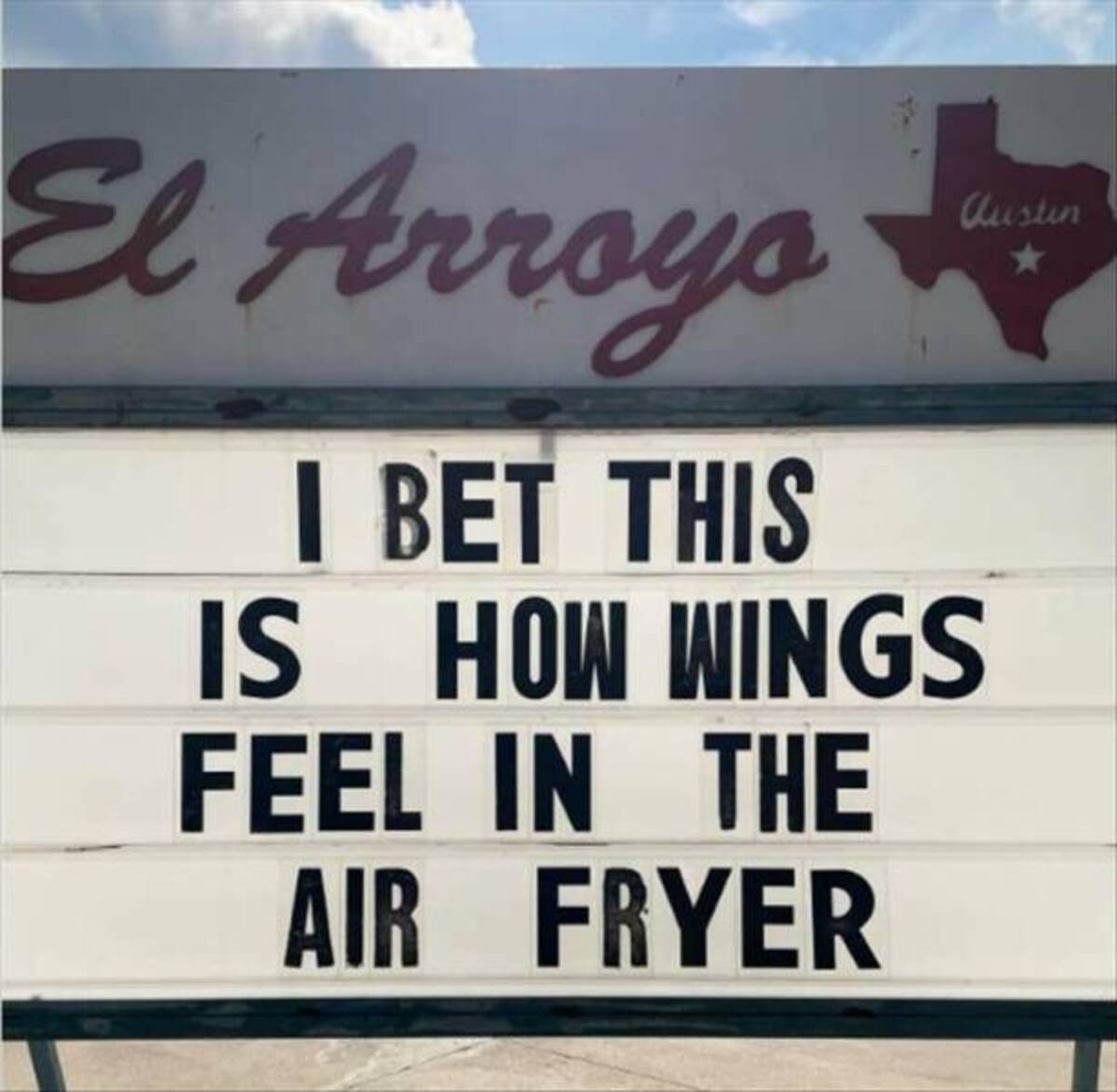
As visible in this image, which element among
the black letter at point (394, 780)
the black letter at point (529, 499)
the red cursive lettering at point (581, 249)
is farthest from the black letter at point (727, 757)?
the red cursive lettering at point (581, 249)

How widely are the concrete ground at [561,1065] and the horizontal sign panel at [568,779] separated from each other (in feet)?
6.39

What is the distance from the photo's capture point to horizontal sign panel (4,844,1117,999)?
9.31 feet

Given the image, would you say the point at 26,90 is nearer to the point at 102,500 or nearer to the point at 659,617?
the point at 102,500

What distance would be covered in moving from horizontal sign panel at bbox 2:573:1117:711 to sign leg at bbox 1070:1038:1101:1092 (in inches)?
39.6

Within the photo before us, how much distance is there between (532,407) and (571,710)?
82cm

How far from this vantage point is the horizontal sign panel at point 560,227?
8.86 feet

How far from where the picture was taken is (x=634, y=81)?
2697 millimetres

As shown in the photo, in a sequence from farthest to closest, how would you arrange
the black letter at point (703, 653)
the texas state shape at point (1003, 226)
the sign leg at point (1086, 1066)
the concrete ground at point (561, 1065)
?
1. the concrete ground at point (561, 1065)
2. the sign leg at point (1086, 1066)
3. the black letter at point (703, 653)
4. the texas state shape at point (1003, 226)

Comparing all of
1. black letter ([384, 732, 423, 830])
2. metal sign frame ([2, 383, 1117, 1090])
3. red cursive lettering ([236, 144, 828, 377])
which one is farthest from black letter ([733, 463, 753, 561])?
black letter ([384, 732, 423, 830])

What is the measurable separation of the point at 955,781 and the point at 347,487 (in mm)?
1823

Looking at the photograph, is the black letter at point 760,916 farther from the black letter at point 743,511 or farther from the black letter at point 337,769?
the black letter at point 337,769

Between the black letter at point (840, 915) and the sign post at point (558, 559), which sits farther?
the black letter at point (840, 915)

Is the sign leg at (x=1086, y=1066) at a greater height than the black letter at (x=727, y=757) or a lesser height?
lesser

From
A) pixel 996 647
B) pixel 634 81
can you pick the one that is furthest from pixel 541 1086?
pixel 634 81
